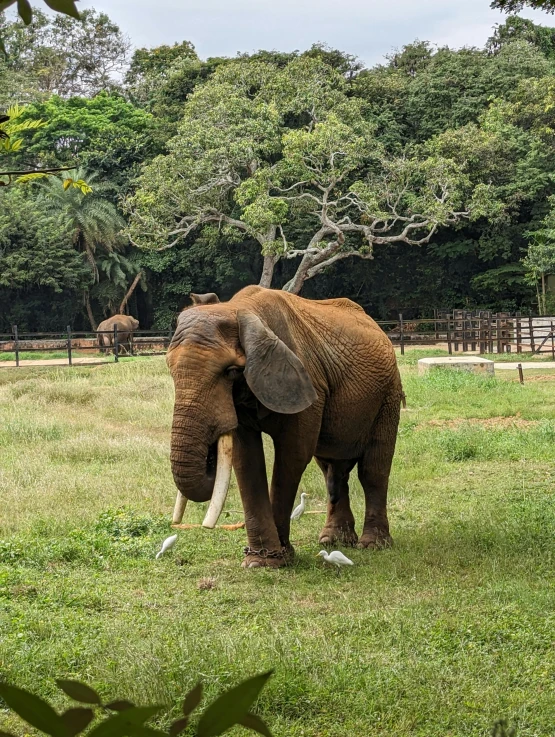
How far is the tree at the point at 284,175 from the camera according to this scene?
33.6 metres

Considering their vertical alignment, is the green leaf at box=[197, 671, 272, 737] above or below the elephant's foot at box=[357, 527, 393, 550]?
above

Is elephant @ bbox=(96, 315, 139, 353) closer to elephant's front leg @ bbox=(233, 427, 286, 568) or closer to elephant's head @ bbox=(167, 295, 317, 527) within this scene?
elephant's front leg @ bbox=(233, 427, 286, 568)

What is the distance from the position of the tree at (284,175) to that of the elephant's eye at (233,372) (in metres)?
26.2

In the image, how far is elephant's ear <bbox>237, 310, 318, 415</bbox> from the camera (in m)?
6.81

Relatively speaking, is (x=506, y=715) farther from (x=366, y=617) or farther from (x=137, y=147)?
(x=137, y=147)

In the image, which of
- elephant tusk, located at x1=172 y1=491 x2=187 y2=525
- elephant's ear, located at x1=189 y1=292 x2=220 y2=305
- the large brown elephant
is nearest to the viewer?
the large brown elephant

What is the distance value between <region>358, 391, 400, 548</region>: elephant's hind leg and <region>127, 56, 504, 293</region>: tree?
2469 centimetres

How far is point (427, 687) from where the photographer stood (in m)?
4.51

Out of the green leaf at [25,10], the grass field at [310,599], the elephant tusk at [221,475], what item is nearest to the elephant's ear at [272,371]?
the elephant tusk at [221,475]

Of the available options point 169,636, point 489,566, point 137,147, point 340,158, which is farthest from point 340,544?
Result: point 137,147

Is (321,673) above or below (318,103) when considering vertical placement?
below

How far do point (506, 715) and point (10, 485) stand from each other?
7610mm

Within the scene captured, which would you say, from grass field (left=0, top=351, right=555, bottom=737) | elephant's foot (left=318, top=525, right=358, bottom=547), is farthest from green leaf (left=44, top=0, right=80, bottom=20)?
elephant's foot (left=318, top=525, right=358, bottom=547)

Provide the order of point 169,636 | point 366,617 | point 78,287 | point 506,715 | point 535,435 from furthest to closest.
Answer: point 78,287 → point 535,435 → point 366,617 → point 169,636 → point 506,715
